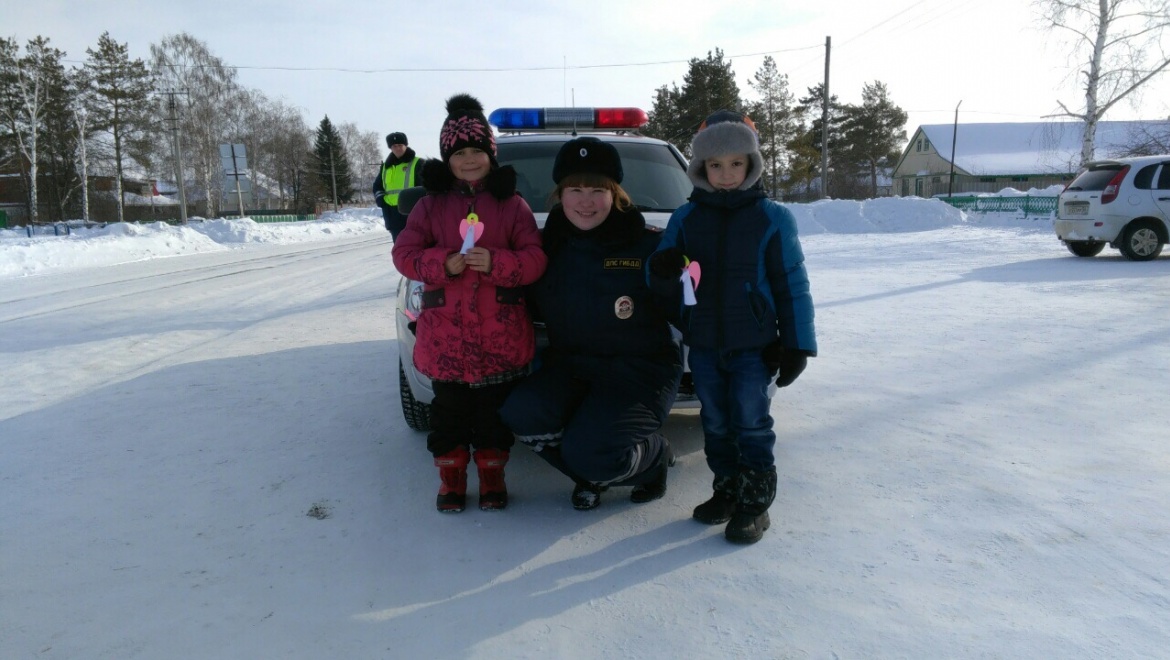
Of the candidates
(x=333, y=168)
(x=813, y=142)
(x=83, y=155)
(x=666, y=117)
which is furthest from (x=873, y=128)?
(x=83, y=155)

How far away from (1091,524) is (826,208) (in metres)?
19.9

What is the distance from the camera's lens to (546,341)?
2.87 metres

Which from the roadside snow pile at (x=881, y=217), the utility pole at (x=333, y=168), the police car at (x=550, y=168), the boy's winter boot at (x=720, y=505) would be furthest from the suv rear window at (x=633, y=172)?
the utility pole at (x=333, y=168)

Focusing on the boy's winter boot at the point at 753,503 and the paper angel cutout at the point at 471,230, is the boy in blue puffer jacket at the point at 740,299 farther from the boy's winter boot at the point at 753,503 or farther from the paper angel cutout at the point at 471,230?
the paper angel cutout at the point at 471,230

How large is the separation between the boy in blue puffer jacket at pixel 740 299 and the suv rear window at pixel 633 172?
124cm

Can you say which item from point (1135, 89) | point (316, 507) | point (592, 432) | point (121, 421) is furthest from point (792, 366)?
point (1135, 89)

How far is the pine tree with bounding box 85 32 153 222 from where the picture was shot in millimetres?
37438

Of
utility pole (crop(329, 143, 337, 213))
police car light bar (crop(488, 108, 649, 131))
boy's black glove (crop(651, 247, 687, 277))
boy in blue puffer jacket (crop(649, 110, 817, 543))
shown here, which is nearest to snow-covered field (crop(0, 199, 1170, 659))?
boy in blue puffer jacket (crop(649, 110, 817, 543))

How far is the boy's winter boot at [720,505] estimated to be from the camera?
2.51 metres

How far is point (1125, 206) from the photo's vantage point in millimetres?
9836

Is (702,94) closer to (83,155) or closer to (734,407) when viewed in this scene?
(83,155)

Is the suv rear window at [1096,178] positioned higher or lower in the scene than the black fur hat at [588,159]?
higher

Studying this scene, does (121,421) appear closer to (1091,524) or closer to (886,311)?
(1091,524)

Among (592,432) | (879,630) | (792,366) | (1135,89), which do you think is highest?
(1135,89)
